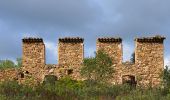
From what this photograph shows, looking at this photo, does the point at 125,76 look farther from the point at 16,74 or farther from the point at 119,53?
the point at 16,74

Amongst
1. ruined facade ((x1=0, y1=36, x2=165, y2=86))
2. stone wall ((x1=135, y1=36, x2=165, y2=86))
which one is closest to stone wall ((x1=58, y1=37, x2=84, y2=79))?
ruined facade ((x1=0, y1=36, x2=165, y2=86))

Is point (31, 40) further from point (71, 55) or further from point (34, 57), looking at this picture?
point (71, 55)

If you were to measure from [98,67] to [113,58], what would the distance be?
3.67 m

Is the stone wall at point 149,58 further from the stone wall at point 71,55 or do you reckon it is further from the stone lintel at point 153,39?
the stone wall at point 71,55

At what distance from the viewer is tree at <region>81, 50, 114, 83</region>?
3434 cm

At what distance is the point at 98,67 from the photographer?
34.3 m

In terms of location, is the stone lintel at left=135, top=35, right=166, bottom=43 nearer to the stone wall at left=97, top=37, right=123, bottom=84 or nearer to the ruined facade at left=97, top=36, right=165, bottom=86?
the ruined facade at left=97, top=36, right=165, bottom=86

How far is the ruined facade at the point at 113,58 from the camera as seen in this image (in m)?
37.9

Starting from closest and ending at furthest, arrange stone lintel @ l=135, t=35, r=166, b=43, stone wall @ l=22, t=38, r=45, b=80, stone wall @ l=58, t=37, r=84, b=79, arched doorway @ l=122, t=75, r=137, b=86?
stone wall @ l=58, t=37, r=84, b=79 < stone lintel @ l=135, t=35, r=166, b=43 < stone wall @ l=22, t=38, r=45, b=80 < arched doorway @ l=122, t=75, r=137, b=86

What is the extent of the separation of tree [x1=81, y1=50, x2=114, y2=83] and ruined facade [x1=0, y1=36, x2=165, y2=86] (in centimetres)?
252

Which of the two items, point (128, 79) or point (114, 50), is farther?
point (128, 79)

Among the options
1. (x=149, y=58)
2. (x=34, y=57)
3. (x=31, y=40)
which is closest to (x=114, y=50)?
(x=149, y=58)

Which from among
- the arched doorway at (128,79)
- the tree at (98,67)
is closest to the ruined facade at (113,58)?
the arched doorway at (128,79)

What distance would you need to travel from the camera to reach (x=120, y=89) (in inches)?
923
